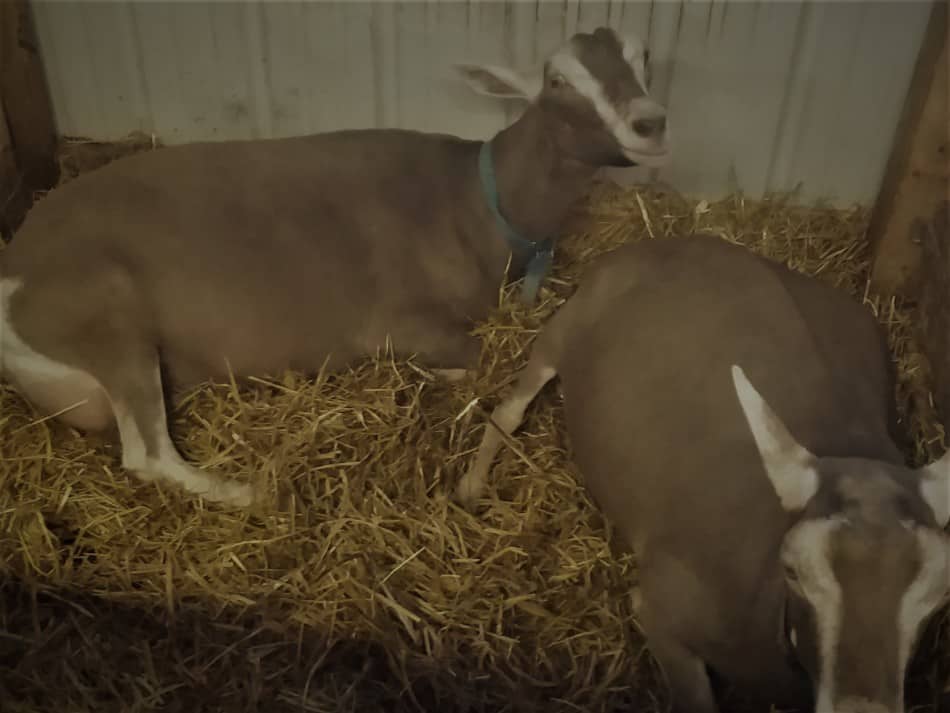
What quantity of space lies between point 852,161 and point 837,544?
261 centimetres

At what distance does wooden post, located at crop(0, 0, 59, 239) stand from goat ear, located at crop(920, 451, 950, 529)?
337cm

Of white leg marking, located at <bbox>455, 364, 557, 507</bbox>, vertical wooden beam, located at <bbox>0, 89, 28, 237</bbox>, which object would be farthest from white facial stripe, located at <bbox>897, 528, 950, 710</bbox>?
vertical wooden beam, located at <bbox>0, 89, 28, 237</bbox>

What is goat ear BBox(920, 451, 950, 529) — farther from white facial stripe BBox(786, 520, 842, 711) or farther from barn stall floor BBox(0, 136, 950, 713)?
barn stall floor BBox(0, 136, 950, 713)

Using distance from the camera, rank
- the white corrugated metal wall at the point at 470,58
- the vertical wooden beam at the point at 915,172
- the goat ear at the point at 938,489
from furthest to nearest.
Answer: the white corrugated metal wall at the point at 470,58 → the vertical wooden beam at the point at 915,172 → the goat ear at the point at 938,489

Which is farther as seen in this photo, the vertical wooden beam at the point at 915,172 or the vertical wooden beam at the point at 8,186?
the vertical wooden beam at the point at 8,186

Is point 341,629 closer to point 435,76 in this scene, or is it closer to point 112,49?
point 435,76

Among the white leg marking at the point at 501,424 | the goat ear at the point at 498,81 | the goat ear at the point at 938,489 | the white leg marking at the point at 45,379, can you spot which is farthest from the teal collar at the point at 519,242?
the goat ear at the point at 938,489

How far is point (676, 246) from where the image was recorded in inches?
115

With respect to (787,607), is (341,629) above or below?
below

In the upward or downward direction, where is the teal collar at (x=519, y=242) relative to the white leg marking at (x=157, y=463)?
upward

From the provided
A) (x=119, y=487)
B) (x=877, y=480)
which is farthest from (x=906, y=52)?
(x=119, y=487)

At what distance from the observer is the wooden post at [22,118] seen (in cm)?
385

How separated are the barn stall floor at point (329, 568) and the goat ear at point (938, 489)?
2.23ft

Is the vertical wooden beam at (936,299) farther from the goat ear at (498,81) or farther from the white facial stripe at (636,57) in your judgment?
the goat ear at (498,81)
